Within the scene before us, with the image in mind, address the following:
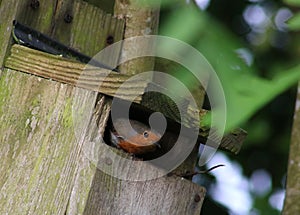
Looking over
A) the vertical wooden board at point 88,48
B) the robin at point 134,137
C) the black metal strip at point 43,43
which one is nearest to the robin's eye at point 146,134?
the robin at point 134,137

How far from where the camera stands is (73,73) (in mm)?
2258

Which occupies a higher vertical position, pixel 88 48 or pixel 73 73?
pixel 73 73

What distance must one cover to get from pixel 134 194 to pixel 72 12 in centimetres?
69

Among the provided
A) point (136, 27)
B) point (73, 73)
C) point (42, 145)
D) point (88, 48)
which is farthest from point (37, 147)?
point (136, 27)

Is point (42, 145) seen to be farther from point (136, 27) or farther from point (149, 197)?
point (136, 27)

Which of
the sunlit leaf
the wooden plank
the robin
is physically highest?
the sunlit leaf

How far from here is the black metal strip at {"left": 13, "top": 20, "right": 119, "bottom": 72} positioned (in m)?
2.38

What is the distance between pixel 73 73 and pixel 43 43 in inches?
9.3

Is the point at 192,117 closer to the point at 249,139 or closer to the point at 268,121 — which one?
the point at 249,139

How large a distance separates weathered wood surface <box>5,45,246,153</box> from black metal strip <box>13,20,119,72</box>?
0.21 ft

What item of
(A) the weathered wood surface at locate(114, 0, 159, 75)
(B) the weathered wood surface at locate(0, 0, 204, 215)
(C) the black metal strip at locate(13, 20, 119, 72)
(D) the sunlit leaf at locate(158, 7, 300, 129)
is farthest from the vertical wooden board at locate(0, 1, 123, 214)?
(D) the sunlit leaf at locate(158, 7, 300, 129)

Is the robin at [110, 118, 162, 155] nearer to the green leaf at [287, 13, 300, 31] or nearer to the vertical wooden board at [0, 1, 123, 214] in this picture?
the vertical wooden board at [0, 1, 123, 214]

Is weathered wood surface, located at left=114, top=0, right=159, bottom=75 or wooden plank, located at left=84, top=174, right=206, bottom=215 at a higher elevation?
weathered wood surface, located at left=114, top=0, right=159, bottom=75

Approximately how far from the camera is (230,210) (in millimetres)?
2994
